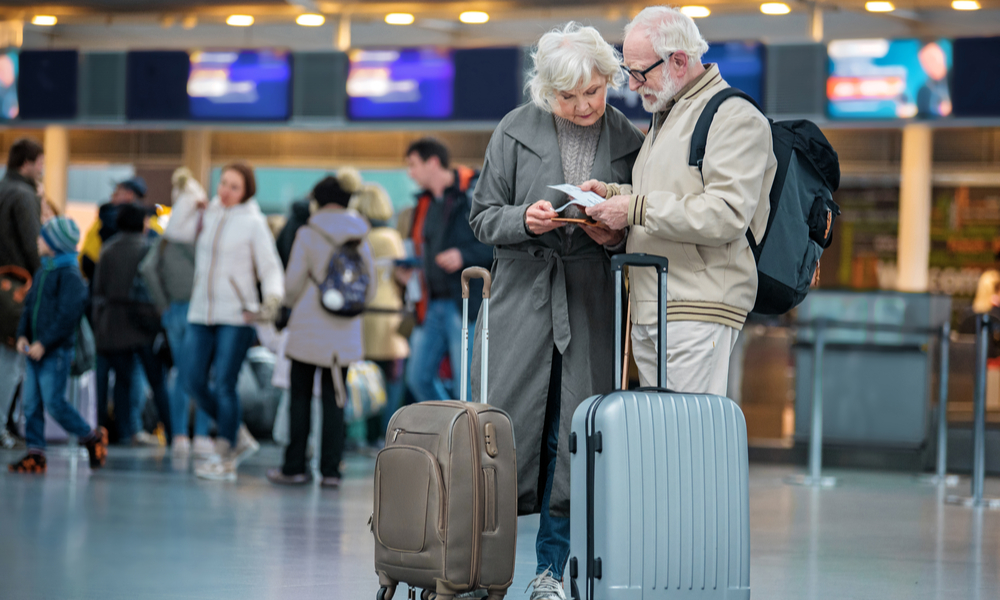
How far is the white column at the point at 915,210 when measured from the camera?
403 inches

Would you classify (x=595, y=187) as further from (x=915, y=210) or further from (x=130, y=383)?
(x=915, y=210)

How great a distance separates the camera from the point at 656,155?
121 inches

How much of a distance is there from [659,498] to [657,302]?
19.2 inches

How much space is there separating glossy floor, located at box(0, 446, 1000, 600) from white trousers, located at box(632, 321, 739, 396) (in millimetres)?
964

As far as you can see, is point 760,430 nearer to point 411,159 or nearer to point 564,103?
point 411,159

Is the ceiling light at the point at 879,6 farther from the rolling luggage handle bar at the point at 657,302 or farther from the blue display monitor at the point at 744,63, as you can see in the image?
the rolling luggage handle bar at the point at 657,302

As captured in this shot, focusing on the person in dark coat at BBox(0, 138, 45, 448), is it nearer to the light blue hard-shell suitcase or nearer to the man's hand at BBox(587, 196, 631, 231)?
the man's hand at BBox(587, 196, 631, 231)

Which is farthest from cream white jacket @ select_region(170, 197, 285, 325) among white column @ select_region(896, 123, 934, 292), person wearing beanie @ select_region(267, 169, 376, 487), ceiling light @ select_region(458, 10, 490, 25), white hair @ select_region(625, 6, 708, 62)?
white column @ select_region(896, 123, 934, 292)

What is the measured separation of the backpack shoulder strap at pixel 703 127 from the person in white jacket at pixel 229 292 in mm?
3928

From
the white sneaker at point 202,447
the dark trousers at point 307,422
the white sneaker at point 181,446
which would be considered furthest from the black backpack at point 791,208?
the white sneaker at point 181,446

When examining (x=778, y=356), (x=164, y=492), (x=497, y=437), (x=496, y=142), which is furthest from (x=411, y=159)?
(x=497, y=437)

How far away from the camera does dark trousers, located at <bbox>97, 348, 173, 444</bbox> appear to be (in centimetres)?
791

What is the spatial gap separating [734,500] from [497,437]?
2.05 ft

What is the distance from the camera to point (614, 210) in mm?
2947
